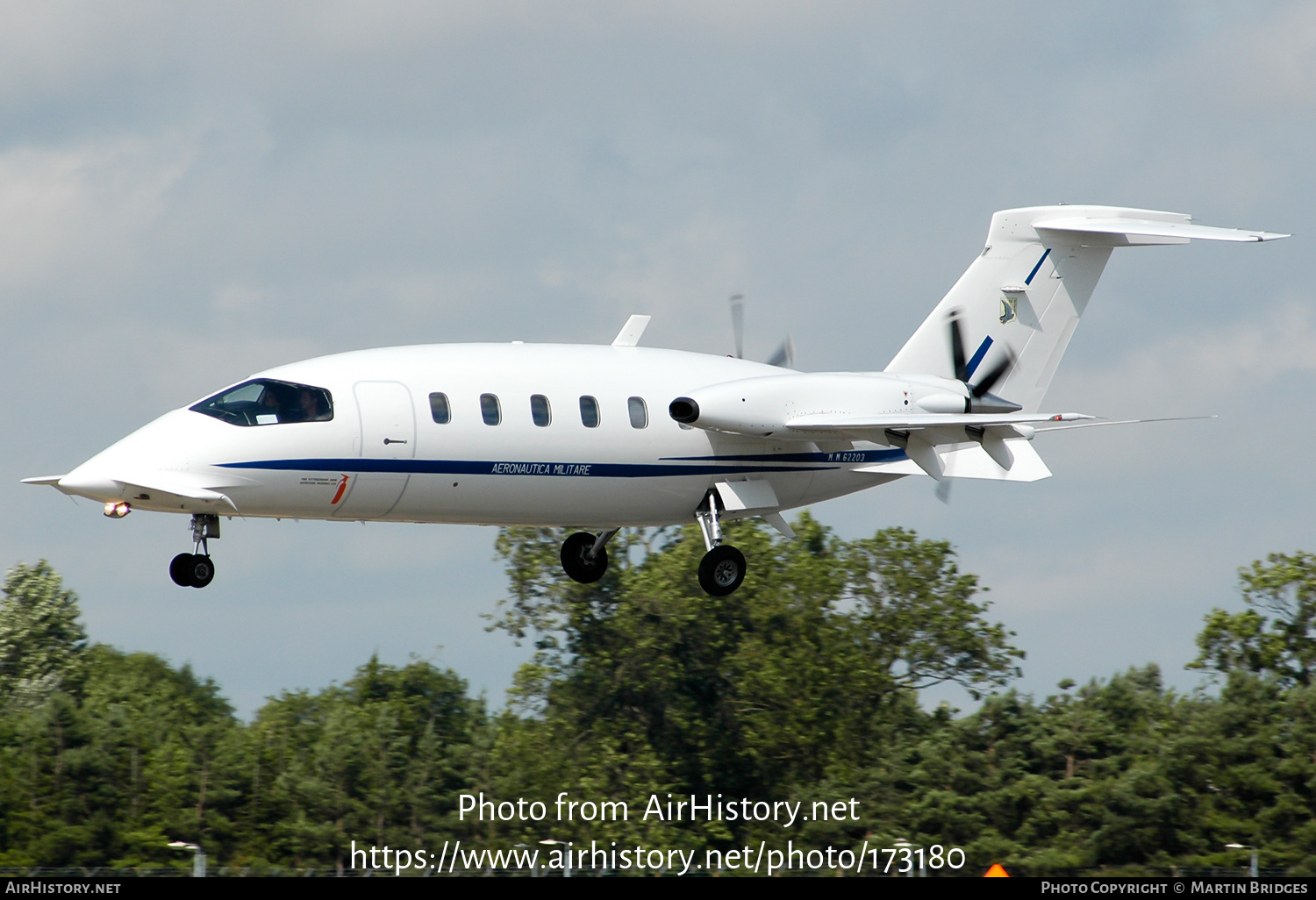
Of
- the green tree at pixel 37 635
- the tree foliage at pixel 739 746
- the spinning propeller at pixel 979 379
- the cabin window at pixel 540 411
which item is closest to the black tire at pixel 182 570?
the cabin window at pixel 540 411

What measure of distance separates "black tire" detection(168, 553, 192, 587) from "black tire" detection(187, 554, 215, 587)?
1.4 inches

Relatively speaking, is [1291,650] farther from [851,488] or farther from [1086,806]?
[851,488]

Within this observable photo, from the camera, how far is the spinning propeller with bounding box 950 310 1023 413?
2903 cm

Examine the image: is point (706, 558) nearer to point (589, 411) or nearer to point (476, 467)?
point (589, 411)

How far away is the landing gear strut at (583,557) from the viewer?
97.8ft

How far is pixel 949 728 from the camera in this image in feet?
192

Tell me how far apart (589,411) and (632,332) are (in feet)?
9.57

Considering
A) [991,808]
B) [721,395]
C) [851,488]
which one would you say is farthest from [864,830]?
[721,395]

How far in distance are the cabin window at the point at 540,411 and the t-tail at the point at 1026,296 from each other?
24.8 ft

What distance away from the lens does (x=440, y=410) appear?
81.1 feet

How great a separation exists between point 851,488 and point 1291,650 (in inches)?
1485

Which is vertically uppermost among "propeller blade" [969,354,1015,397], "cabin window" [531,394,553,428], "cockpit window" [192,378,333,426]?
"propeller blade" [969,354,1015,397]

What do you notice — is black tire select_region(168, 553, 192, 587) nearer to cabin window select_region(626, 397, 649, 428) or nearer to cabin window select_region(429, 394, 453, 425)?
cabin window select_region(429, 394, 453, 425)

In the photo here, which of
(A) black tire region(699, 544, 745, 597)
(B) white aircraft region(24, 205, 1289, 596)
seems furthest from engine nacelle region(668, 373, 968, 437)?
(A) black tire region(699, 544, 745, 597)
